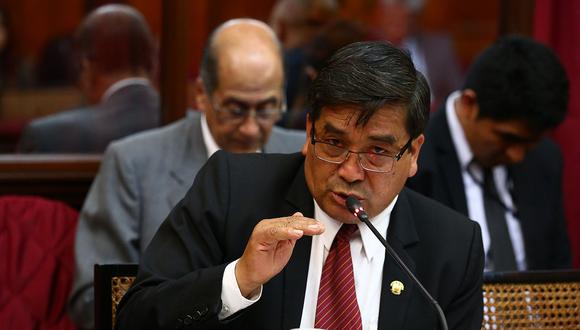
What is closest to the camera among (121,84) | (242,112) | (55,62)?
(242,112)

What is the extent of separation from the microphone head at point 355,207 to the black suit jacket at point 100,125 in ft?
6.53

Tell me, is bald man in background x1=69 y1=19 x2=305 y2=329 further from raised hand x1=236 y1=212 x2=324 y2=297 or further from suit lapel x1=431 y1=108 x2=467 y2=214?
raised hand x1=236 y1=212 x2=324 y2=297

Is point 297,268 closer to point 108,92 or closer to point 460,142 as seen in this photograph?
point 460,142

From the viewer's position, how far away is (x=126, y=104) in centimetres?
409

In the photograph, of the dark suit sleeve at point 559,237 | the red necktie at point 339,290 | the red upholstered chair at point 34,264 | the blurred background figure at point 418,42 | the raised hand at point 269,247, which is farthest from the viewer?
the blurred background figure at point 418,42

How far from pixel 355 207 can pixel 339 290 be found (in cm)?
24

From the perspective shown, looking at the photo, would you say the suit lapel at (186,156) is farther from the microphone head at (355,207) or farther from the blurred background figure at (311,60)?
the microphone head at (355,207)

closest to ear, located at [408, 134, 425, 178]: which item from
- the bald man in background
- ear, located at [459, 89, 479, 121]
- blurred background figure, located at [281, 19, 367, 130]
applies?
the bald man in background

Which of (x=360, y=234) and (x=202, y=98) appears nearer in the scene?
(x=360, y=234)

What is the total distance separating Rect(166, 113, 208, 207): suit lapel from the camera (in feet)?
10.3

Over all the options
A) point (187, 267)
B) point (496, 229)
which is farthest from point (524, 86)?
point (187, 267)

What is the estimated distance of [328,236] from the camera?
225 centimetres

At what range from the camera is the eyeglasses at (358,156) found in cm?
212

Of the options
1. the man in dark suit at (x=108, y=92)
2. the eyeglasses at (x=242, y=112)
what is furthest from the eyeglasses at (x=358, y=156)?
the man in dark suit at (x=108, y=92)
